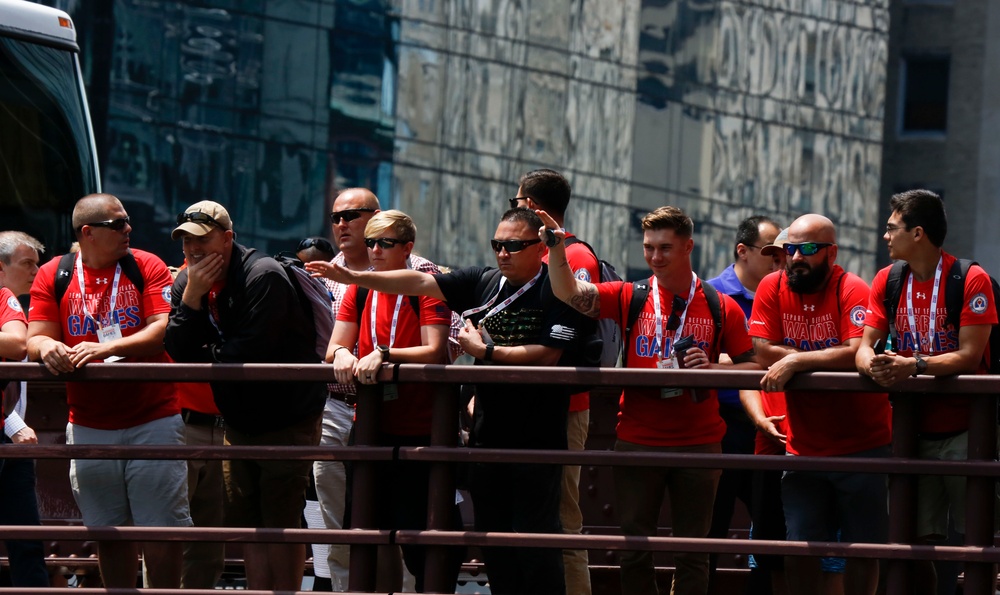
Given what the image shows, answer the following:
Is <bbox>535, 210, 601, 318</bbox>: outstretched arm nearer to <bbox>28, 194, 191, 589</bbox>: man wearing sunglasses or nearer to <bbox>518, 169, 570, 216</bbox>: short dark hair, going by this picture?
<bbox>518, 169, 570, 216</bbox>: short dark hair

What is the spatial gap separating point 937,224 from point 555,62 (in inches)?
1249

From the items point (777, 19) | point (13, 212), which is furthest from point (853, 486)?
point (777, 19)

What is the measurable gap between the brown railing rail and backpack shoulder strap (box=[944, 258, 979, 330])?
20.3 inches

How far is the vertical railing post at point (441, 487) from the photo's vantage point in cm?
643

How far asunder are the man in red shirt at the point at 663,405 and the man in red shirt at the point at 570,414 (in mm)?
433

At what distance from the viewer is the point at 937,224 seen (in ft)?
21.9

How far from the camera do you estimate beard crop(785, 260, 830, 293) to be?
690 cm

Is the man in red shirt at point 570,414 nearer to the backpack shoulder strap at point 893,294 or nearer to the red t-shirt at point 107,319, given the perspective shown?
the backpack shoulder strap at point 893,294

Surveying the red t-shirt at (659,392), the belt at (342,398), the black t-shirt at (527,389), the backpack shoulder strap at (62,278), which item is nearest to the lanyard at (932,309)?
the red t-shirt at (659,392)

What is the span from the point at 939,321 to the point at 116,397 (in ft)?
12.0

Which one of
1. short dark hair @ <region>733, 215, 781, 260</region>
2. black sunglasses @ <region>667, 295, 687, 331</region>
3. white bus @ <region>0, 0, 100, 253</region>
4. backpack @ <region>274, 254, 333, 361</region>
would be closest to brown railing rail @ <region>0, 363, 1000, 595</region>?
black sunglasses @ <region>667, 295, 687, 331</region>

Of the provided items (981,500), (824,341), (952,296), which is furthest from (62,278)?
(981,500)

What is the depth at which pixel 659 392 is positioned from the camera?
6.84m

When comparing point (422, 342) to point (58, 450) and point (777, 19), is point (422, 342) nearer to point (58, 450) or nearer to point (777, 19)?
point (58, 450)
